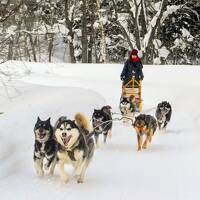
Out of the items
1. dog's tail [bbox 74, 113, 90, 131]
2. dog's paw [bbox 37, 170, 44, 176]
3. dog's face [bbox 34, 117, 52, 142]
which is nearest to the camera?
dog's face [bbox 34, 117, 52, 142]

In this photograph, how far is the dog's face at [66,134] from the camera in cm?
746

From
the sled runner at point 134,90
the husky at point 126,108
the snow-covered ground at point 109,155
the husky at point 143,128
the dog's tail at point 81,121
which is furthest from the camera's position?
the sled runner at point 134,90

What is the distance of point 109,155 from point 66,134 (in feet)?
9.17

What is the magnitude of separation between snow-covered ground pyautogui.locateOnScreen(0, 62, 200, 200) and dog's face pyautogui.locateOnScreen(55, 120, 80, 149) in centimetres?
62

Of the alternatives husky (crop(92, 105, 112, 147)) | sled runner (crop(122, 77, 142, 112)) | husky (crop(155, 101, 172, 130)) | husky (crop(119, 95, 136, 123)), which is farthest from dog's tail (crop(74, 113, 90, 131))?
sled runner (crop(122, 77, 142, 112))

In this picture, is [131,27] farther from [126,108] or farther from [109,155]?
[109,155]

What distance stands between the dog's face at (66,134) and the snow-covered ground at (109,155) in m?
0.62

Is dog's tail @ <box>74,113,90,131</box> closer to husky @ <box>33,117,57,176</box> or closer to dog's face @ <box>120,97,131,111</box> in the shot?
husky @ <box>33,117,57,176</box>

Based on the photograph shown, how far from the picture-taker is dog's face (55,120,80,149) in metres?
7.46

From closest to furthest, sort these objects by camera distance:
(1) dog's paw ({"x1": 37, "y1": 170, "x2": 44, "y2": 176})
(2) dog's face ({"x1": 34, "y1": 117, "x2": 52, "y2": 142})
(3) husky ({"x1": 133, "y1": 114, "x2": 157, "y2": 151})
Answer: (2) dog's face ({"x1": 34, "y1": 117, "x2": 52, "y2": 142})
(1) dog's paw ({"x1": 37, "y1": 170, "x2": 44, "y2": 176})
(3) husky ({"x1": 133, "y1": 114, "x2": 157, "y2": 151})

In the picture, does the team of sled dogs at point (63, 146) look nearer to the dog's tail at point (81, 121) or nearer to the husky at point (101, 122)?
the dog's tail at point (81, 121)

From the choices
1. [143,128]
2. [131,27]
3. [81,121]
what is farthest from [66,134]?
[131,27]

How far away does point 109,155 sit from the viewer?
1013 cm

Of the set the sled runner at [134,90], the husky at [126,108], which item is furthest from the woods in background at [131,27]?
the husky at [126,108]
